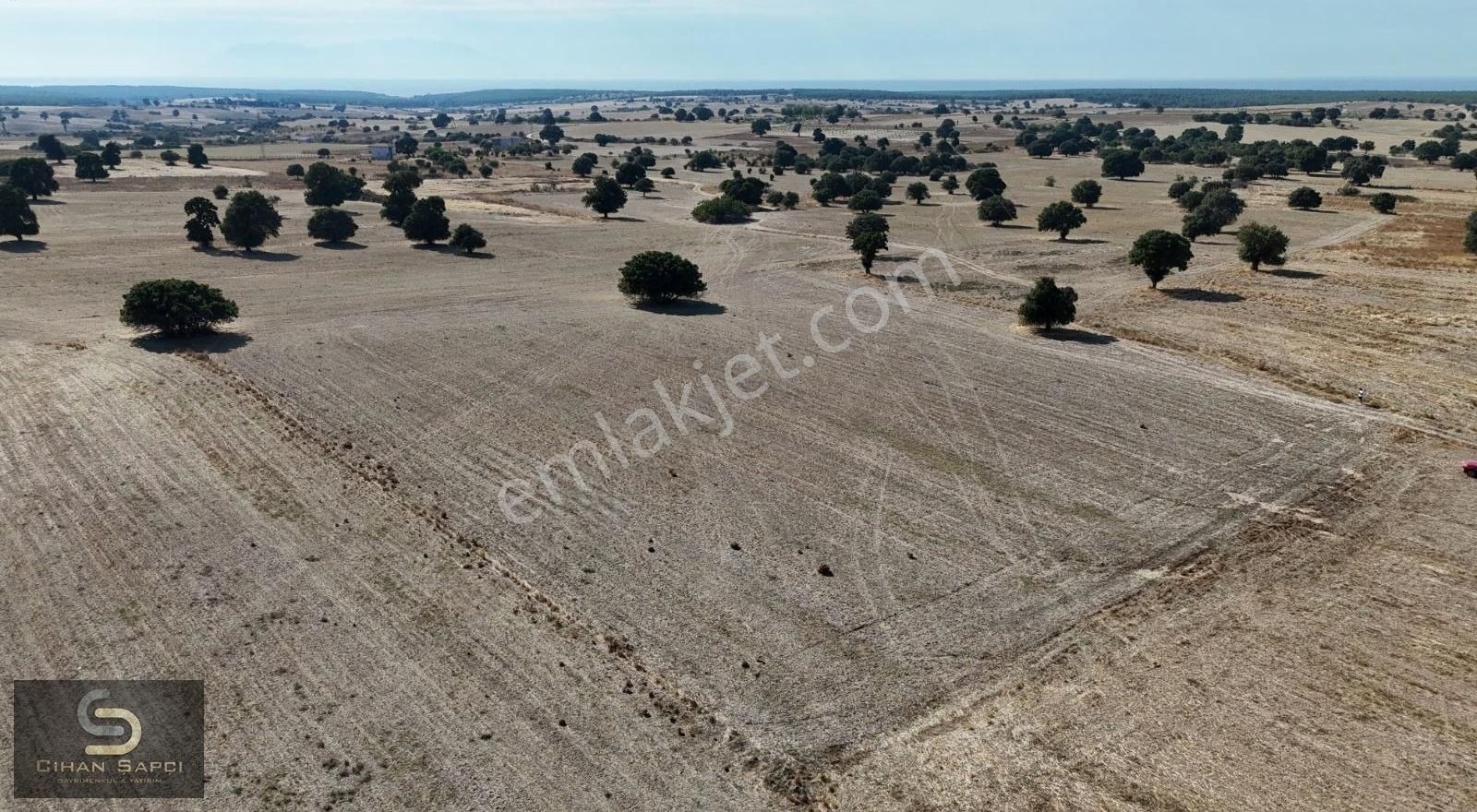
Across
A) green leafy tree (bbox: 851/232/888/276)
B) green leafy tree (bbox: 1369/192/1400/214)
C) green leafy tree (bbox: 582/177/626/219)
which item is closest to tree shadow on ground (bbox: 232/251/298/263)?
green leafy tree (bbox: 582/177/626/219)

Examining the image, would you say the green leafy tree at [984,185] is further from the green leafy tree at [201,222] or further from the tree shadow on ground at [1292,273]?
the green leafy tree at [201,222]

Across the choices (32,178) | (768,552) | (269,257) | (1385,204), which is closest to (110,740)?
(768,552)

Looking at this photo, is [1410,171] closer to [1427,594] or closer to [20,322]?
[1427,594]

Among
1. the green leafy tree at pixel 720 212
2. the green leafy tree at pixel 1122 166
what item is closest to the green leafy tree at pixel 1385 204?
the green leafy tree at pixel 1122 166

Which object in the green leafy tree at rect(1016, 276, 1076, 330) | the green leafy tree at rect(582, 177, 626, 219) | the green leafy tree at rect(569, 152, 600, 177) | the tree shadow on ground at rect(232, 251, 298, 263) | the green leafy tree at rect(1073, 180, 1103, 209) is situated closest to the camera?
the green leafy tree at rect(1016, 276, 1076, 330)

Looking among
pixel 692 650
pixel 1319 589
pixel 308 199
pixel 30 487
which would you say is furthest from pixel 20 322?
pixel 1319 589

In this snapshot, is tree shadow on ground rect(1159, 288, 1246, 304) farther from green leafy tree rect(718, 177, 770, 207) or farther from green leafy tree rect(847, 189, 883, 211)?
green leafy tree rect(718, 177, 770, 207)

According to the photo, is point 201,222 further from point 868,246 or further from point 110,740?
point 110,740
